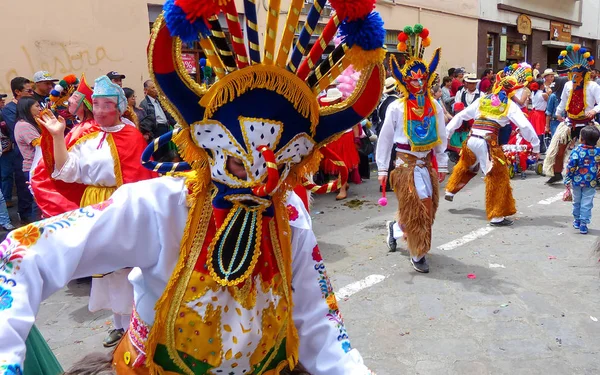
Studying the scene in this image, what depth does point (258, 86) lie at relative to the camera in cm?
163

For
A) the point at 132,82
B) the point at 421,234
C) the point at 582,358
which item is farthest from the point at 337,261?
the point at 132,82

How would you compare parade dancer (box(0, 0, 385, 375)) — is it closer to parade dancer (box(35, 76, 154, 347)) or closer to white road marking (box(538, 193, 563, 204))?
parade dancer (box(35, 76, 154, 347))

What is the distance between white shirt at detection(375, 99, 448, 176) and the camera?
17.1ft

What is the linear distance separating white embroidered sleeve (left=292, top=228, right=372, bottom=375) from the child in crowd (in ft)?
18.3

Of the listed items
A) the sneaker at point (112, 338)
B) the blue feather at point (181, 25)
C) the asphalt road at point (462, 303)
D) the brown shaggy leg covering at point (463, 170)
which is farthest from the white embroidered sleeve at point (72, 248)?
the brown shaggy leg covering at point (463, 170)

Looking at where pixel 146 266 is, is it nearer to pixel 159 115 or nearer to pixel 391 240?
pixel 391 240

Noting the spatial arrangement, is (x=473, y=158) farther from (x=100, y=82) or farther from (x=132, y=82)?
(x=132, y=82)

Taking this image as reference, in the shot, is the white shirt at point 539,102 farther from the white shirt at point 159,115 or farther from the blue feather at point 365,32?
the blue feather at point 365,32

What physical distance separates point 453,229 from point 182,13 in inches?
230

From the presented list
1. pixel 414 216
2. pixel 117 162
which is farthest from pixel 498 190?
pixel 117 162

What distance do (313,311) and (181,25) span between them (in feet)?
3.63

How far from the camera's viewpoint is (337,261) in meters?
5.55

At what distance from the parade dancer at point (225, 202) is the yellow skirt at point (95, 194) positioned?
2.01 metres

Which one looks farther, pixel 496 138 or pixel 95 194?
pixel 496 138
